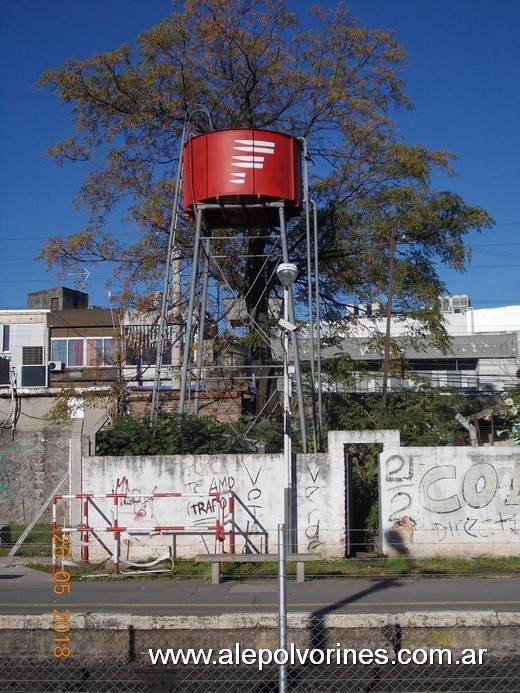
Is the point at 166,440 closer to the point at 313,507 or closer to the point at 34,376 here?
the point at 313,507

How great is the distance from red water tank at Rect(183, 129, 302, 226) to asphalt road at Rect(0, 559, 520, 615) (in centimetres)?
813

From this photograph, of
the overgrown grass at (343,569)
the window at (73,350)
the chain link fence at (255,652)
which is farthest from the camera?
the window at (73,350)

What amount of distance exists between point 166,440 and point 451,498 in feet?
17.7

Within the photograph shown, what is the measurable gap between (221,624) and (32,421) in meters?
17.6

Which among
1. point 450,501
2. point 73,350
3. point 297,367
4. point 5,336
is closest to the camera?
point 450,501

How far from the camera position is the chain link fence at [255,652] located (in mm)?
7043

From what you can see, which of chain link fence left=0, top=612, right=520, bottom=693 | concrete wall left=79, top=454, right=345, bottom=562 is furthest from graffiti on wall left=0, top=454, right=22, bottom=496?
chain link fence left=0, top=612, right=520, bottom=693

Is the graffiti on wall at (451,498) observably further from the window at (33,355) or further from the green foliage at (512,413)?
the window at (33,355)

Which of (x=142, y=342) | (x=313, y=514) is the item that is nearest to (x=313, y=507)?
(x=313, y=514)

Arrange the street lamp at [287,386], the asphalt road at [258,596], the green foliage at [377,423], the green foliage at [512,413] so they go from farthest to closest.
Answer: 1. the green foliage at [512,413]
2. the green foliage at [377,423]
3. the street lamp at [287,386]
4. the asphalt road at [258,596]

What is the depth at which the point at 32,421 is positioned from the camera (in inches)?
942

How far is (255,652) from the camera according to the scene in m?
7.43

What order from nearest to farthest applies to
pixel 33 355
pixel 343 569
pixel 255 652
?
1. pixel 255 652
2. pixel 343 569
3. pixel 33 355

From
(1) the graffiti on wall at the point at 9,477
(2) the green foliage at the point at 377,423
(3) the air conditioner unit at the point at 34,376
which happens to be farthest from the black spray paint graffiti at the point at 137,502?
(3) the air conditioner unit at the point at 34,376
